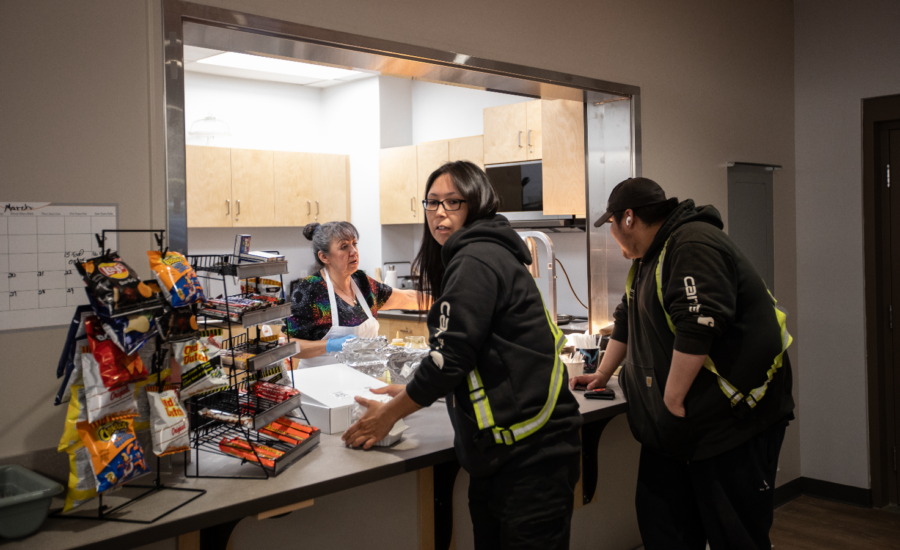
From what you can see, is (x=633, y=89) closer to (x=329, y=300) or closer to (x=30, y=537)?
(x=329, y=300)

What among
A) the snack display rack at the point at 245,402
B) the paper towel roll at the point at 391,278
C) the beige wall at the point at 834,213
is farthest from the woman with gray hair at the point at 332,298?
the beige wall at the point at 834,213

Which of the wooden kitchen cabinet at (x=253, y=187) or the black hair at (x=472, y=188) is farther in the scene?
the wooden kitchen cabinet at (x=253, y=187)

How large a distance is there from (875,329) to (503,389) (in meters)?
3.02

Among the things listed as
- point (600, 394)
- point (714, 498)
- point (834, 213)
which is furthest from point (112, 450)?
point (834, 213)

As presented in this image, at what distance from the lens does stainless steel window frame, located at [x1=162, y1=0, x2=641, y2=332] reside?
1670 millimetres

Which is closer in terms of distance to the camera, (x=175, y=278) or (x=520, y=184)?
(x=175, y=278)

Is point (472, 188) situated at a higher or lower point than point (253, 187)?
lower

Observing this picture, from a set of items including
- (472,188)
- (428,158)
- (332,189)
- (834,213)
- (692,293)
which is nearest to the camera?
(472,188)

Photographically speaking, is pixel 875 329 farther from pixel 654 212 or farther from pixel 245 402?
pixel 245 402

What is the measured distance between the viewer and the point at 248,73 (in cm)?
540

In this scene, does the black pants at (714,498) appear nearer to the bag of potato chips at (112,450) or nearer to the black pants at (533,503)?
the black pants at (533,503)

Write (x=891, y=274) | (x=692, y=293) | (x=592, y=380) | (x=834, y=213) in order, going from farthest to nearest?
(x=834, y=213) → (x=891, y=274) → (x=592, y=380) → (x=692, y=293)

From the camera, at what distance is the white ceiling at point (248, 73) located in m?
4.87

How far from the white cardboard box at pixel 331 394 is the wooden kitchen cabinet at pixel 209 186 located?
344 centimetres
